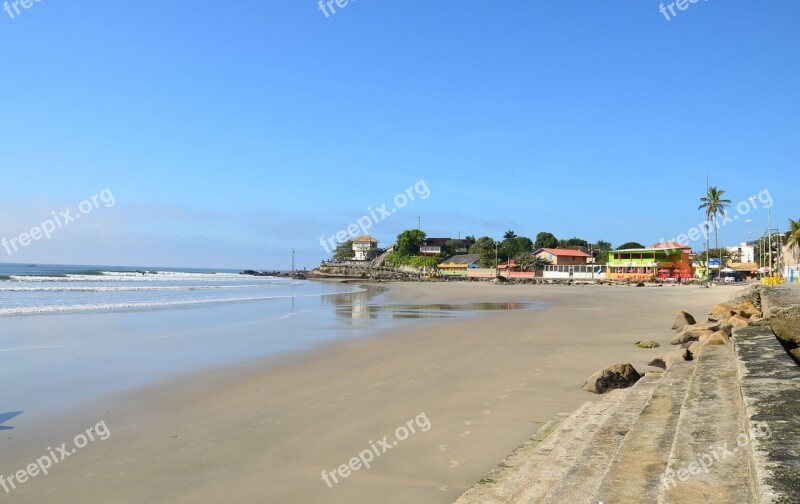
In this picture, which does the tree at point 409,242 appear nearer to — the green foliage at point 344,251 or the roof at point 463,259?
the roof at point 463,259

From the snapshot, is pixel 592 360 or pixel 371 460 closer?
pixel 371 460

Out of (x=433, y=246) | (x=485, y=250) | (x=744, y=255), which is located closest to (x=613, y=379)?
(x=485, y=250)

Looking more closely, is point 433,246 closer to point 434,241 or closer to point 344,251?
point 434,241

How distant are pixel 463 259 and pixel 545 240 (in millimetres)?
28052

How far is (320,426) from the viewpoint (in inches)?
271

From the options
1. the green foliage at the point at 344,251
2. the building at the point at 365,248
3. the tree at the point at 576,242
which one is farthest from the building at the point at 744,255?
the green foliage at the point at 344,251

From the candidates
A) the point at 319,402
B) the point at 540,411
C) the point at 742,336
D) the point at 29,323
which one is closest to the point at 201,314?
the point at 29,323

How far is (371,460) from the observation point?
5.63 metres

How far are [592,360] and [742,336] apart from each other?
401 centimetres

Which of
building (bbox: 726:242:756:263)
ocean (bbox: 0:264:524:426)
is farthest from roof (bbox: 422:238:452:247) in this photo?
ocean (bbox: 0:264:524:426)

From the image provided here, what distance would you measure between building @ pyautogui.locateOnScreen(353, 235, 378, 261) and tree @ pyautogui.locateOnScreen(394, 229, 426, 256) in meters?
19.7

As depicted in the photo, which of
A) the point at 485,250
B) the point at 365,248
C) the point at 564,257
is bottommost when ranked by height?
the point at 564,257

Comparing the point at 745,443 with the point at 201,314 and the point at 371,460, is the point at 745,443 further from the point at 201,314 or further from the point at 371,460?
the point at 201,314

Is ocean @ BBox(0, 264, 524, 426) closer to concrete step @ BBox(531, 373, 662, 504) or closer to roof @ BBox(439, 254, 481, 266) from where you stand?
concrete step @ BBox(531, 373, 662, 504)
